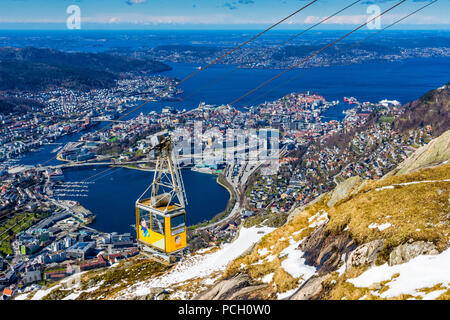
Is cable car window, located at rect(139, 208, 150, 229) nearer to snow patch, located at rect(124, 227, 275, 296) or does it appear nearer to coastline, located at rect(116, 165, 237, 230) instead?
snow patch, located at rect(124, 227, 275, 296)

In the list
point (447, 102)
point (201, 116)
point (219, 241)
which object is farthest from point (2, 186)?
point (447, 102)

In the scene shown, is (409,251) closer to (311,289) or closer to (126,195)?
(311,289)

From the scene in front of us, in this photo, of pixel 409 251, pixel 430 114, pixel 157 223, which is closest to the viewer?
pixel 409 251

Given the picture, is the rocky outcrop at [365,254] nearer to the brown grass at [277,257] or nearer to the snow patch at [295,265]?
the snow patch at [295,265]

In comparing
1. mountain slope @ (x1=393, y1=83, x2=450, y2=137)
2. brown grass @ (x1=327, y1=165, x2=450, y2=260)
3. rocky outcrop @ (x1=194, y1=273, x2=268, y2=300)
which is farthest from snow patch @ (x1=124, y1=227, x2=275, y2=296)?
mountain slope @ (x1=393, y1=83, x2=450, y2=137)

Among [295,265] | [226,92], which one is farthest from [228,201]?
[226,92]

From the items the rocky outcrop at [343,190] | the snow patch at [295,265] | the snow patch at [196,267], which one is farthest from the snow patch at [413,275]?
the snow patch at [196,267]

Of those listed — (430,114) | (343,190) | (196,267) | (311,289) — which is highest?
(343,190)
